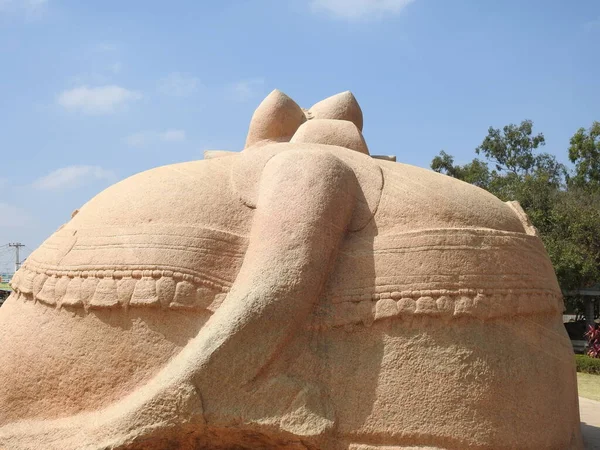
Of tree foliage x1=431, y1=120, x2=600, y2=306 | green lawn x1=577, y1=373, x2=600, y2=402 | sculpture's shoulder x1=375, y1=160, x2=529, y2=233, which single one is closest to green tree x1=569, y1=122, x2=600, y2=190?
tree foliage x1=431, y1=120, x2=600, y2=306

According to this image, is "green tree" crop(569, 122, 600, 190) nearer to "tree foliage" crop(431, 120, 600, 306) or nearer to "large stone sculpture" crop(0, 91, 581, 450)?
"tree foliage" crop(431, 120, 600, 306)

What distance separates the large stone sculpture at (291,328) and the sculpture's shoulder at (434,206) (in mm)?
12

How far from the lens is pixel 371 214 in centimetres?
330

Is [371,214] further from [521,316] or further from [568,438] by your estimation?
[568,438]

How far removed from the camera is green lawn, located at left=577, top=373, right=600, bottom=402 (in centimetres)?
840

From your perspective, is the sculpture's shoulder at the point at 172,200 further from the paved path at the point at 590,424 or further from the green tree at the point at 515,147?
the green tree at the point at 515,147

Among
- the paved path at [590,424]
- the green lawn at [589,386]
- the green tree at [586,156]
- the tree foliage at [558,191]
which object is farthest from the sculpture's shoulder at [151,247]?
the green tree at [586,156]

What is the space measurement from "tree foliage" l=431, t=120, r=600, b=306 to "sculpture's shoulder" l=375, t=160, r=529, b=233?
11.5 metres

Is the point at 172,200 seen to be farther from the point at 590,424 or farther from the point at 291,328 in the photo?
the point at 590,424

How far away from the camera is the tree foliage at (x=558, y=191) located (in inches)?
565

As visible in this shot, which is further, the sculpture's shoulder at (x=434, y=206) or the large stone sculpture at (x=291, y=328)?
the sculpture's shoulder at (x=434, y=206)

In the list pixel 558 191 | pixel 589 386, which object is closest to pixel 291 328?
pixel 589 386

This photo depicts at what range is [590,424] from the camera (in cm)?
507

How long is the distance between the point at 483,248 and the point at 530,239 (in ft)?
1.35
